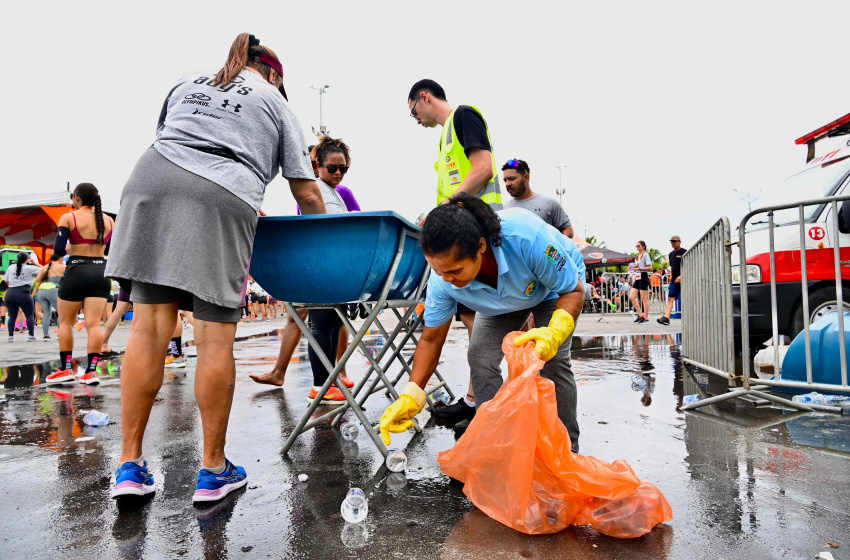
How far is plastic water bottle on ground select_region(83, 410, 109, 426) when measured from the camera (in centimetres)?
327

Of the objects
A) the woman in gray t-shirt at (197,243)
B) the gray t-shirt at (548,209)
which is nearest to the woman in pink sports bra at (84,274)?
the woman in gray t-shirt at (197,243)

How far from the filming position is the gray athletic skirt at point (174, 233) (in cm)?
197

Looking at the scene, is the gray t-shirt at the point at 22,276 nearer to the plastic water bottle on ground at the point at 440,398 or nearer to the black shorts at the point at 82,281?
the black shorts at the point at 82,281

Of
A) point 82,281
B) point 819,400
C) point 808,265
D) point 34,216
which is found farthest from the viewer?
point 34,216

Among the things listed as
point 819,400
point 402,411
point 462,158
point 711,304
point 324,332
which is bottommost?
point 819,400

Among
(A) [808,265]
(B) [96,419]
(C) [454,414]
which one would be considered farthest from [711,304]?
(B) [96,419]

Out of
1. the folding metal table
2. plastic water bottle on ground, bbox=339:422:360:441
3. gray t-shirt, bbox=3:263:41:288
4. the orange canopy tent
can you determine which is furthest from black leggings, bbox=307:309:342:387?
the orange canopy tent

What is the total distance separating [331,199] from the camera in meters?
3.91

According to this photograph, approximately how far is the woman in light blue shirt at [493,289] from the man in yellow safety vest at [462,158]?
2.49 feet

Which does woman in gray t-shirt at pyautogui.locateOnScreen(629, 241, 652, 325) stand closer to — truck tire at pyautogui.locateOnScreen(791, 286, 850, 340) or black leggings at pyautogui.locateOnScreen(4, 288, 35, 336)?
truck tire at pyautogui.locateOnScreen(791, 286, 850, 340)

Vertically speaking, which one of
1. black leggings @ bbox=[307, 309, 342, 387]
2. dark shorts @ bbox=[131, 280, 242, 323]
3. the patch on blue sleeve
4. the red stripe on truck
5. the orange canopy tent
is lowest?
black leggings @ bbox=[307, 309, 342, 387]

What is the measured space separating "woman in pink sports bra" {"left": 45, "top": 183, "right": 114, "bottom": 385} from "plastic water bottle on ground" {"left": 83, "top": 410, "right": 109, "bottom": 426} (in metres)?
1.76

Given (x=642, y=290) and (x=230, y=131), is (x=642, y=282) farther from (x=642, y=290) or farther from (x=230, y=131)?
(x=230, y=131)

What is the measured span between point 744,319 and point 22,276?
11.9 m
